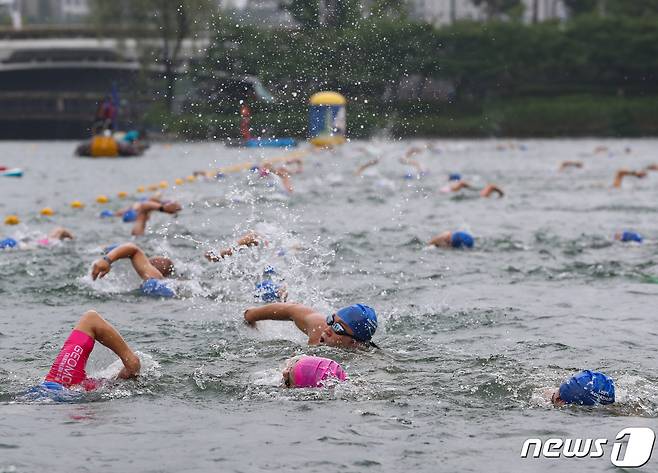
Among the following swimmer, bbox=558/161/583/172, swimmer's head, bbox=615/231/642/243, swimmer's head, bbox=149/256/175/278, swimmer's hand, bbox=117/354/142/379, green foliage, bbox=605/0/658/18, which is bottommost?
swimmer, bbox=558/161/583/172

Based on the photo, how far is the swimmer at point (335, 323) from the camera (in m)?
9.69

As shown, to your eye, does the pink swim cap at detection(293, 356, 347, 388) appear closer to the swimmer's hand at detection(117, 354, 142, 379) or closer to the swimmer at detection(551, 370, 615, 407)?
the swimmer's hand at detection(117, 354, 142, 379)

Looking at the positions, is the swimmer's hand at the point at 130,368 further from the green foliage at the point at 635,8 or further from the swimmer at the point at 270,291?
the green foliage at the point at 635,8

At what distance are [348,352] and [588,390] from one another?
2240 mm

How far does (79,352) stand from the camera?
8578mm

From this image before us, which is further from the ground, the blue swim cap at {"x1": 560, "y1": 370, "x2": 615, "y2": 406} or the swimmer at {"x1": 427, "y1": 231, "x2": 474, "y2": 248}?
the blue swim cap at {"x1": 560, "y1": 370, "x2": 615, "y2": 406}

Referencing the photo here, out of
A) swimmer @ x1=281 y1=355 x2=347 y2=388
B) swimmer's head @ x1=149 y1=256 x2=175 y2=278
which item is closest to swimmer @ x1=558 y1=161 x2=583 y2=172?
swimmer's head @ x1=149 y1=256 x2=175 y2=278

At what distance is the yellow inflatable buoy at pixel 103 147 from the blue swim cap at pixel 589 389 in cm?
4194

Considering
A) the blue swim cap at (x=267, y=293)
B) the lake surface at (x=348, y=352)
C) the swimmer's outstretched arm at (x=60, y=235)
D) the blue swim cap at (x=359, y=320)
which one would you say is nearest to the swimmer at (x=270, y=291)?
the blue swim cap at (x=267, y=293)

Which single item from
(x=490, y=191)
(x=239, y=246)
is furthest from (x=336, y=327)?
(x=490, y=191)

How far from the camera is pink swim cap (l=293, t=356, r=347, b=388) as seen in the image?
28.7 ft

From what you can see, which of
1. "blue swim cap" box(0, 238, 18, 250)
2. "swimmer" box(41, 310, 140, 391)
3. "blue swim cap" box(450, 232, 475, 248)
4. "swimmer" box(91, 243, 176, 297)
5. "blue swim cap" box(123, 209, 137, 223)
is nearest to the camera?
"swimmer" box(41, 310, 140, 391)
